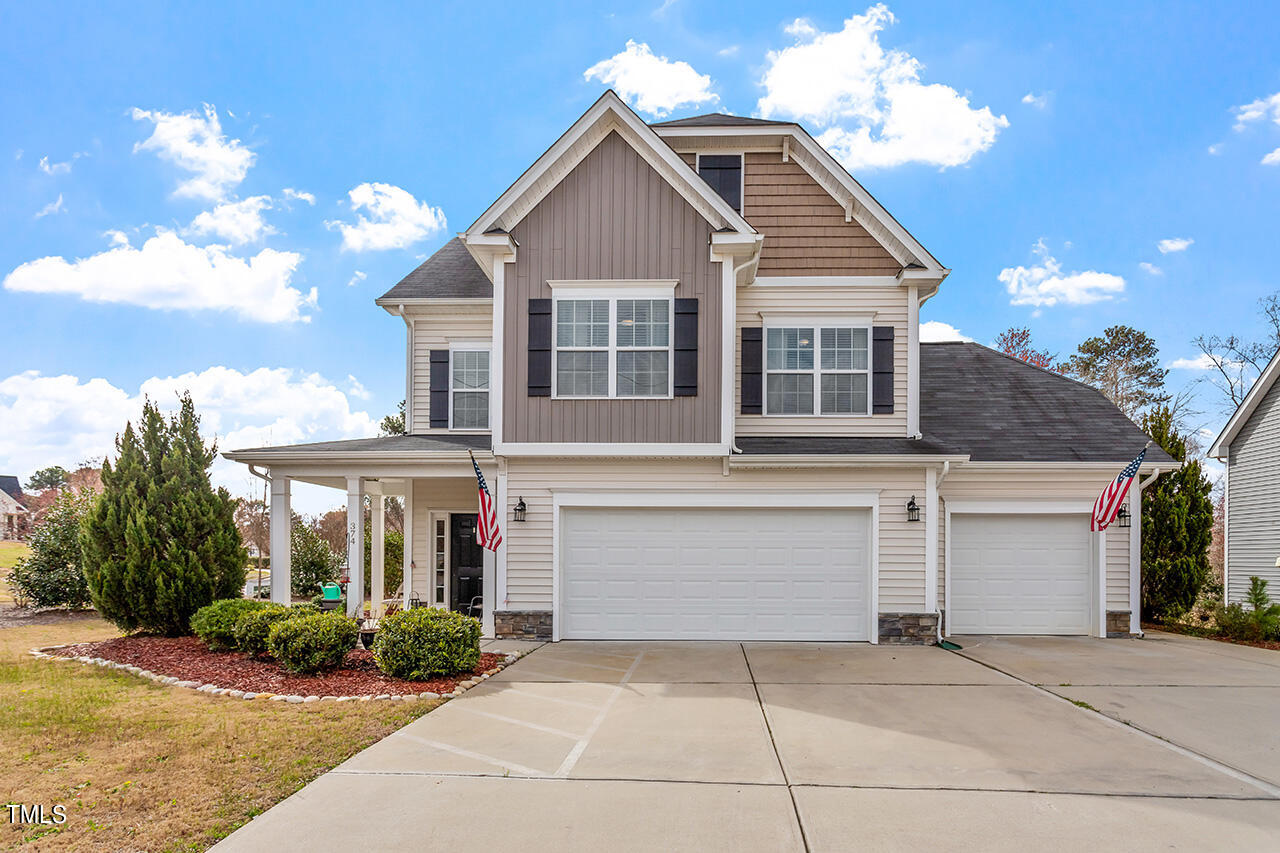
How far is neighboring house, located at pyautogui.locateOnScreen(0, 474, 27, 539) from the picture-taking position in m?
53.1

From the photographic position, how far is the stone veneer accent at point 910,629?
36.4 feet

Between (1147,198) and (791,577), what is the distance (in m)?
22.0

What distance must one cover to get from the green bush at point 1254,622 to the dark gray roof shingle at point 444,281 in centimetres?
1396

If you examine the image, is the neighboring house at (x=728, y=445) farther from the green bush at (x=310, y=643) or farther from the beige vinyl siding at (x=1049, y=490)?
the green bush at (x=310, y=643)

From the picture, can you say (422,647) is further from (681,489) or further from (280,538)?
(280,538)

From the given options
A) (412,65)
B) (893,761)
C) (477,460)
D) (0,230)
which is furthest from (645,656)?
(0,230)

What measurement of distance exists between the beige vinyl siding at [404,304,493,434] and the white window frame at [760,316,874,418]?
4.76 m

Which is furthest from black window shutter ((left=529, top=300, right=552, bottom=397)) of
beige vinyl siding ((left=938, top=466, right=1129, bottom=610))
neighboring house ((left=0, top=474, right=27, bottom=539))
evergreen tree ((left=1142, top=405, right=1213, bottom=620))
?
neighboring house ((left=0, top=474, right=27, bottom=539))

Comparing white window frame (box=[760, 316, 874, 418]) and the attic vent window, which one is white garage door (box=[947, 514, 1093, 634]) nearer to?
white window frame (box=[760, 316, 874, 418])

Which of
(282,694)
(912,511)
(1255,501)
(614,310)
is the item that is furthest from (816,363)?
(1255,501)

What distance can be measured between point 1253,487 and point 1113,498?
7.63 meters

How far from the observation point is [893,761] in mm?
5688

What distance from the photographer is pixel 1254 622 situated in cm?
1276

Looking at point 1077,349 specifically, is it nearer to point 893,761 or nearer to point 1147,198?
point 1147,198
